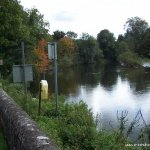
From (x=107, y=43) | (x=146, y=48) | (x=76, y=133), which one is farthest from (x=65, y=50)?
(x=76, y=133)

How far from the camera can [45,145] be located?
523cm

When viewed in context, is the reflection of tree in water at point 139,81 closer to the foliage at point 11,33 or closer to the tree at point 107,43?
the foliage at point 11,33

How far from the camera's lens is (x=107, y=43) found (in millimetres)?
126500

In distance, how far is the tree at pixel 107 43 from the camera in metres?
125

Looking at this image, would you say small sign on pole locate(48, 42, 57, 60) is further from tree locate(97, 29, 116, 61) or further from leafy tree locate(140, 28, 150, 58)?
tree locate(97, 29, 116, 61)

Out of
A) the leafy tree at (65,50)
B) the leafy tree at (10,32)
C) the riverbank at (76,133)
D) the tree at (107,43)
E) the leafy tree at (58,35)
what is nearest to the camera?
the riverbank at (76,133)

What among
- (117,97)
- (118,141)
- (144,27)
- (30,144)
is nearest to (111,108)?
(117,97)

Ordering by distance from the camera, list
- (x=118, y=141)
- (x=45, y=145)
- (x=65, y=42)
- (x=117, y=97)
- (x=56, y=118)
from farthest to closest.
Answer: (x=65, y=42) → (x=117, y=97) → (x=56, y=118) → (x=118, y=141) → (x=45, y=145)

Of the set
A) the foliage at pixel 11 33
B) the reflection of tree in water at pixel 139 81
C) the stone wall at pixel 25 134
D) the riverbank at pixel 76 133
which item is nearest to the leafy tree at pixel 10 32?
the foliage at pixel 11 33

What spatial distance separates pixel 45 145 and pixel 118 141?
4.09 meters

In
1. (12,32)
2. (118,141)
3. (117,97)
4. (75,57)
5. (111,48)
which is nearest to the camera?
(118,141)

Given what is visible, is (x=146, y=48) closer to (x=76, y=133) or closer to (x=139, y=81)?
(x=139, y=81)

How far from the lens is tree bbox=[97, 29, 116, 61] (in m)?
125

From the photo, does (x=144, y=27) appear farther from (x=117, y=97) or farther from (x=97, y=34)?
(x=117, y=97)
